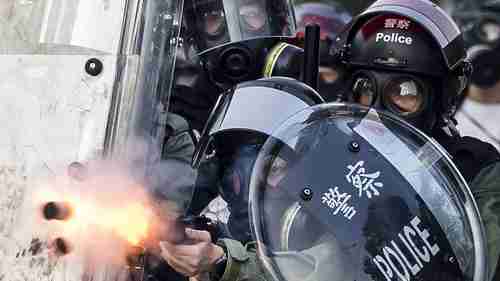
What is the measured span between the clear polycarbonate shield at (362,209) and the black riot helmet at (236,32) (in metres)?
1.19

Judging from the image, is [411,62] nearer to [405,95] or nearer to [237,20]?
[405,95]

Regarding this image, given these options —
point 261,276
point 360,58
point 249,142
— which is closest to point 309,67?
point 360,58

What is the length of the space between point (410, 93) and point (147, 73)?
3.66 feet

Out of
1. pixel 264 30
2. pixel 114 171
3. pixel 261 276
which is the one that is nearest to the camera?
pixel 114 171

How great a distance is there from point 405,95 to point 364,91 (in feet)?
0.46

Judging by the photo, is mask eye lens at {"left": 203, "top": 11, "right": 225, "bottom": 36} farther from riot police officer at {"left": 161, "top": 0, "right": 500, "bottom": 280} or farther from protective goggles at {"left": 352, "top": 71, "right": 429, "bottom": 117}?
riot police officer at {"left": 161, "top": 0, "right": 500, "bottom": 280}

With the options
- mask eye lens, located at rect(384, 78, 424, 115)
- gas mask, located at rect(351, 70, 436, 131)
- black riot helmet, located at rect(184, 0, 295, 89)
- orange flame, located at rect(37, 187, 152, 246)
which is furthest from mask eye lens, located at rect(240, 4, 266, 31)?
orange flame, located at rect(37, 187, 152, 246)

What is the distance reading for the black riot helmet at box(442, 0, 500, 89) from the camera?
7.42 meters

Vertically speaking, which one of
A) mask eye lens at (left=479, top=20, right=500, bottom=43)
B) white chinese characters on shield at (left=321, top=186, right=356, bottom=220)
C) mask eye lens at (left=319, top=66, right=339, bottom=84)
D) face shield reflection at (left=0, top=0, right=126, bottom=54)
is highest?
mask eye lens at (left=479, top=20, right=500, bottom=43)

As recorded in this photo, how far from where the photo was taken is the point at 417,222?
2.64 m

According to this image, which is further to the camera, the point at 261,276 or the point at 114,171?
the point at 261,276

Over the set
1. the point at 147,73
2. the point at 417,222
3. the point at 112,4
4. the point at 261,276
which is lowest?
the point at 261,276

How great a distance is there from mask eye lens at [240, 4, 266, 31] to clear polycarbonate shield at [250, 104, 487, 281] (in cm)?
121

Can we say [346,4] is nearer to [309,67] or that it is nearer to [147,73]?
[309,67]
